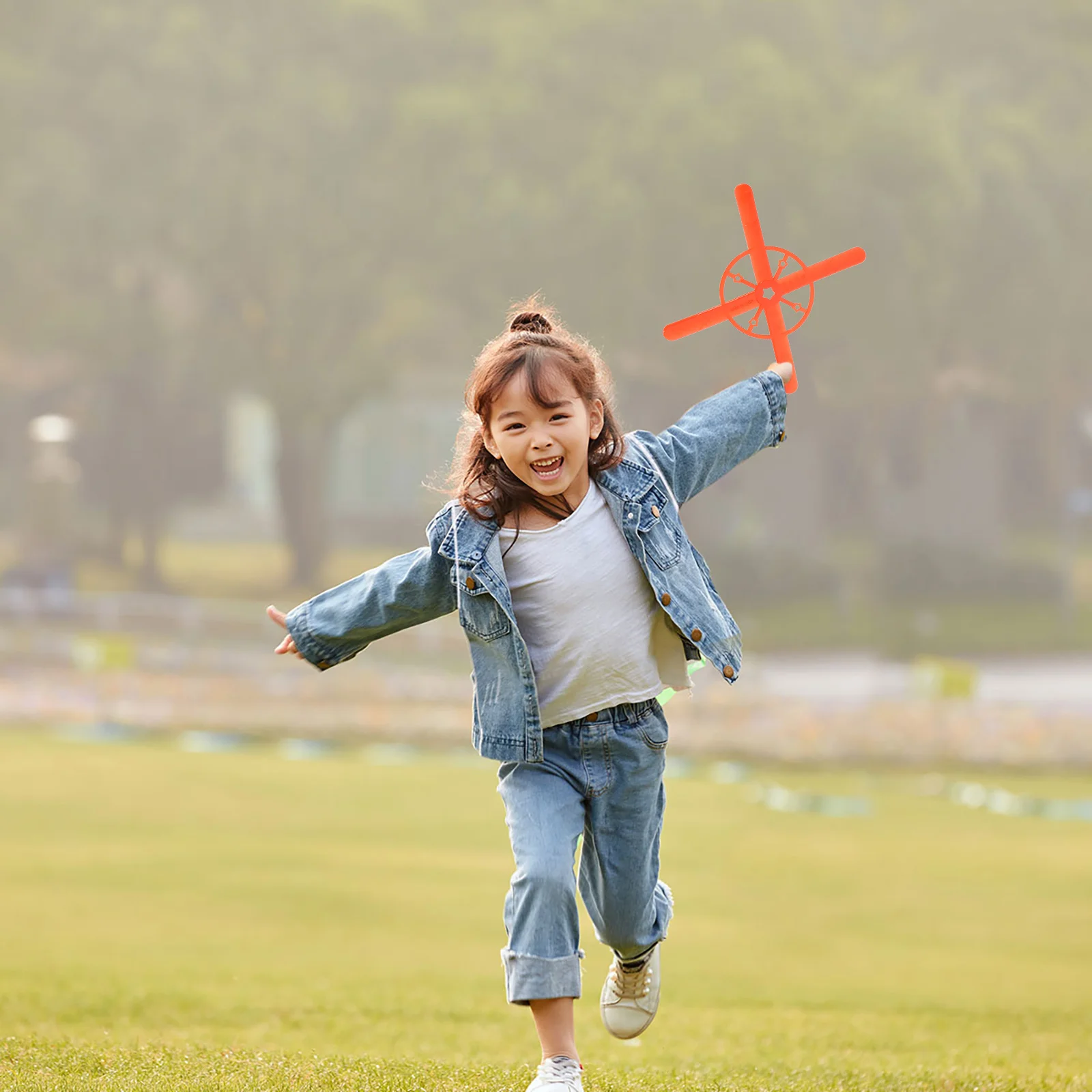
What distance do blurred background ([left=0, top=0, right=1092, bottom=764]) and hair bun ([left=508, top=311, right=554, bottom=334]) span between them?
10.3 m

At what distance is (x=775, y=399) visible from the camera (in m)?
2.82

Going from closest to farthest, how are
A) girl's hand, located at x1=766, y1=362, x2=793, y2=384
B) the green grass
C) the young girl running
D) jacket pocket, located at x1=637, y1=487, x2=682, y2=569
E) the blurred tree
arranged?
the young girl running < jacket pocket, located at x1=637, y1=487, x2=682, y2=569 < girl's hand, located at x1=766, y1=362, x2=793, y2=384 < the green grass < the blurred tree

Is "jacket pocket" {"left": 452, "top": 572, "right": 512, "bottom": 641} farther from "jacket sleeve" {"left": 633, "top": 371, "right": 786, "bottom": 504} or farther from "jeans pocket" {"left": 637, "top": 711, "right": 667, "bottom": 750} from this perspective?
"jacket sleeve" {"left": 633, "top": 371, "right": 786, "bottom": 504}

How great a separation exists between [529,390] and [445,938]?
10.3ft

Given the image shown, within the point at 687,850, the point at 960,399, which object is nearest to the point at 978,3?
the point at 960,399

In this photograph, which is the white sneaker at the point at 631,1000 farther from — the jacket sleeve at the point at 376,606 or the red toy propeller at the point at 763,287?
the red toy propeller at the point at 763,287

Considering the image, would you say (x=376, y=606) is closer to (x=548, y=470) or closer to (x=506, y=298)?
(x=548, y=470)

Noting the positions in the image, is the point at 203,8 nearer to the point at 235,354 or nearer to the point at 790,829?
the point at 235,354

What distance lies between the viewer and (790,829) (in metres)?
7.71

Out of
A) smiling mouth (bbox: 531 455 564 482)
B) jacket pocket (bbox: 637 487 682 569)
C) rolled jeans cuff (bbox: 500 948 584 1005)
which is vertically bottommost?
rolled jeans cuff (bbox: 500 948 584 1005)

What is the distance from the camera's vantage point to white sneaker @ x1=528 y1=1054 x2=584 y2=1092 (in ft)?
7.65

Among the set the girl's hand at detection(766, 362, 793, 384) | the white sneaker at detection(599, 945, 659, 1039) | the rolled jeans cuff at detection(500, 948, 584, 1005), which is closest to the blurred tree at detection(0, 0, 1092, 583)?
the girl's hand at detection(766, 362, 793, 384)

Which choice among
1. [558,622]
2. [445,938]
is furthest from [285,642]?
[445,938]

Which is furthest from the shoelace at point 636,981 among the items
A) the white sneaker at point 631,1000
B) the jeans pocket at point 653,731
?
the jeans pocket at point 653,731
